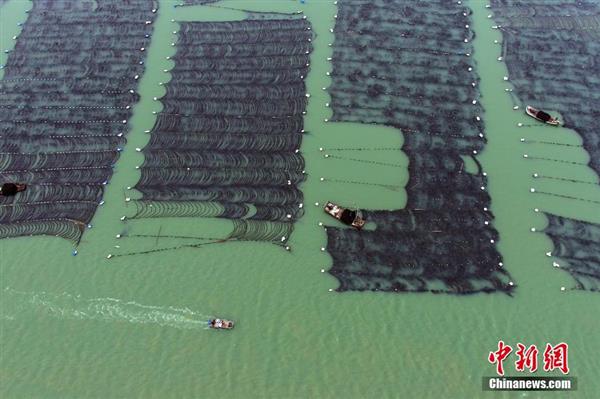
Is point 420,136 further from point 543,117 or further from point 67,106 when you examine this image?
point 67,106

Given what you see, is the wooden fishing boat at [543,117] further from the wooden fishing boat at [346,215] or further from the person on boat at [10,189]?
the person on boat at [10,189]

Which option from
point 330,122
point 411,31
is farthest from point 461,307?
point 411,31

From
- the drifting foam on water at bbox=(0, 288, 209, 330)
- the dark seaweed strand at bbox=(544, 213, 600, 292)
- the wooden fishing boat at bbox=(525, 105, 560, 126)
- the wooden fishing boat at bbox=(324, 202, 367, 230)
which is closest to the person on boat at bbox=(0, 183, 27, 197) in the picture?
the drifting foam on water at bbox=(0, 288, 209, 330)

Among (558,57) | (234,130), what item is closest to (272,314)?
(234,130)

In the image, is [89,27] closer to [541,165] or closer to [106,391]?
[106,391]

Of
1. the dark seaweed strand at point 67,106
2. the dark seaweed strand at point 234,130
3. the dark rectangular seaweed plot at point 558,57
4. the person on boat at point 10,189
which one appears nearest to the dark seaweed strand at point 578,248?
the dark rectangular seaweed plot at point 558,57
